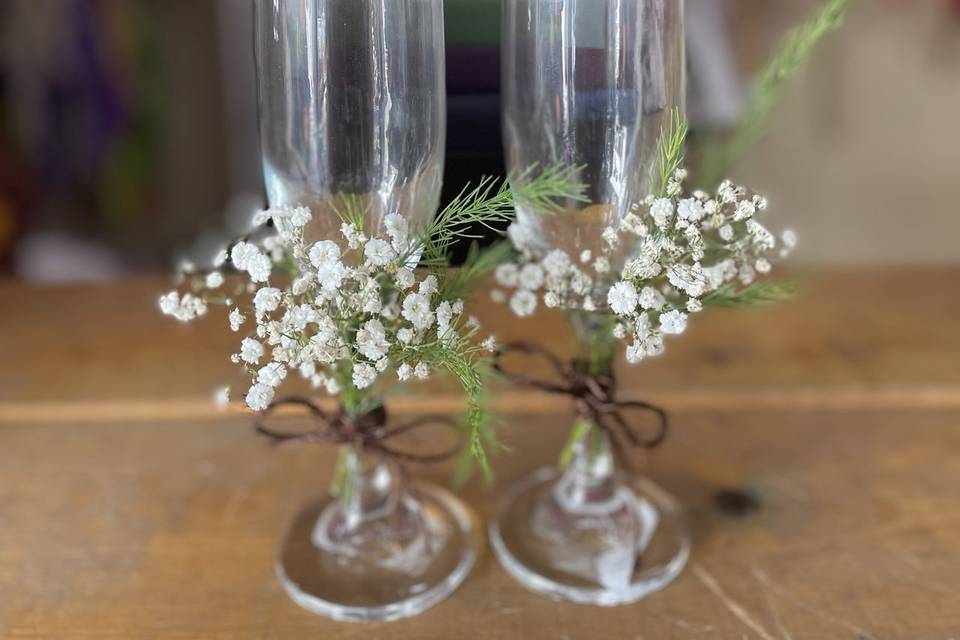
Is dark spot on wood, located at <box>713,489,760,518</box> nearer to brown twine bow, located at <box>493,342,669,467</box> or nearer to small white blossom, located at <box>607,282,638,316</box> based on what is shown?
brown twine bow, located at <box>493,342,669,467</box>

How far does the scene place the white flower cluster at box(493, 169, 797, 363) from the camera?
47cm

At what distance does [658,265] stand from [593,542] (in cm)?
22

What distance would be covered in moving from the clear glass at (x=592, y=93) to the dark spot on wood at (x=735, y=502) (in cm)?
24

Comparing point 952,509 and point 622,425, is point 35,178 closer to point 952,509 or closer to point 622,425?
point 622,425

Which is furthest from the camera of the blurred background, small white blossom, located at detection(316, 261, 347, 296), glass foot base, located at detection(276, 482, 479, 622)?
the blurred background

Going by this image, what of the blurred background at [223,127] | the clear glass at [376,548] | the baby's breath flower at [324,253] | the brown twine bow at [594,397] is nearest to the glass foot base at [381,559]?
the clear glass at [376,548]

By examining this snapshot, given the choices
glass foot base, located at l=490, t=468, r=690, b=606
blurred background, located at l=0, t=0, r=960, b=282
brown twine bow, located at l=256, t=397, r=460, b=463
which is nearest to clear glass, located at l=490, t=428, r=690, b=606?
glass foot base, located at l=490, t=468, r=690, b=606

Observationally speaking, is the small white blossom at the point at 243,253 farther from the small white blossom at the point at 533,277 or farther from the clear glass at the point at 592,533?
the clear glass at the point at 592,533

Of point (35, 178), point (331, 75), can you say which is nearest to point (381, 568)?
point (331, 75)

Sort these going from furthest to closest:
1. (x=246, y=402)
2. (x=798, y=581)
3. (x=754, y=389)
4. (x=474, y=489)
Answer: (x=754, y=389)
(x=474, y=489)
(x=798, y=581)
(x=246, y=402)

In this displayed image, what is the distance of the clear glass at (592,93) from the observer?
18.7 inches

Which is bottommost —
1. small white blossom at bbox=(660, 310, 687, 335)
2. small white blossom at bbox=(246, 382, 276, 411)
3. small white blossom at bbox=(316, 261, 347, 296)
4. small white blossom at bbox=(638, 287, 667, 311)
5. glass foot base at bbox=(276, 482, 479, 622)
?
glass foot base at bbox=(276, 482, 479, 622)

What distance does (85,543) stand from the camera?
60cm

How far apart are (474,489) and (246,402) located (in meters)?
0.26
